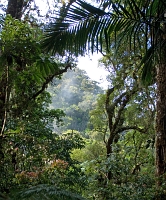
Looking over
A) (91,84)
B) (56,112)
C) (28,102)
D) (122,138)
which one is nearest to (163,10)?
(28,102)

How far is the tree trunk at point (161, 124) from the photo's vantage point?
7.82ft

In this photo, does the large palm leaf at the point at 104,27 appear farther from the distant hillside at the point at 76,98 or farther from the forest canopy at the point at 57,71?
the distant hillside at the point at 76,98

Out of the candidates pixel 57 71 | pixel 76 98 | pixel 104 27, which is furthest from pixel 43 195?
pixel 76 98

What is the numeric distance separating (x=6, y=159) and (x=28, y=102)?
3.65 feet

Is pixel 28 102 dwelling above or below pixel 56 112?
below

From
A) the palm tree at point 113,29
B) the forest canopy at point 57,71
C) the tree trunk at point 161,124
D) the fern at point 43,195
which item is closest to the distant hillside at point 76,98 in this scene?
the forest canopy at point 57,71

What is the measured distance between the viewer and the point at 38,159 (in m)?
1.81

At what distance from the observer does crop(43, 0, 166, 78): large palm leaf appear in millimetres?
1955

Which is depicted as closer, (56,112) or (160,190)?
(160,190)

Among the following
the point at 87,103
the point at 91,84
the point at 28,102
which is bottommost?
the point at 28,102

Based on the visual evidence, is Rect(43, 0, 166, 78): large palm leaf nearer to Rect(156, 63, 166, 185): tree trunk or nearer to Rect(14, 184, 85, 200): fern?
Rect(156, 63, 166, 185): tree trunk

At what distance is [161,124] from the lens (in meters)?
2.47

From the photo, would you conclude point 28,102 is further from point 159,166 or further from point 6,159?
point 159,166

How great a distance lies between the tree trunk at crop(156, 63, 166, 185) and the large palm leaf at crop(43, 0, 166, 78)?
1.01ft
